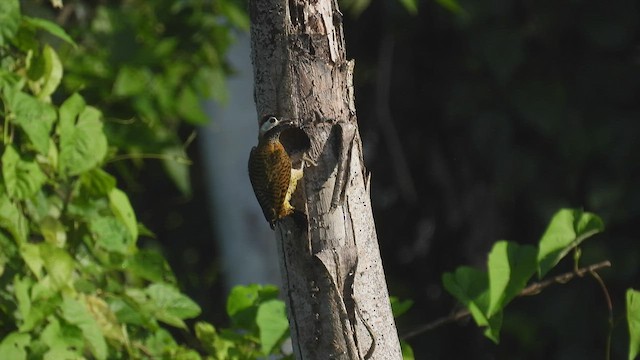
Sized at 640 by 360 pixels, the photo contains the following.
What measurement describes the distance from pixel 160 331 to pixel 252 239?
1.60 metres

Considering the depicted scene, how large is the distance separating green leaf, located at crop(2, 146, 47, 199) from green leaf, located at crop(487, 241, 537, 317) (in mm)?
985

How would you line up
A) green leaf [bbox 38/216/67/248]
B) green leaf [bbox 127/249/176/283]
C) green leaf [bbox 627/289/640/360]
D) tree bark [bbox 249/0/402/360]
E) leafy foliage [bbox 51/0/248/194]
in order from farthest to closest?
1. leafy foliage [bbox 51/0/248/194]
2. green leaf [bbox 127/249/176/283]
3. green leaf [bbox 38/216/67/248]
4. green leaf [bbox 627/289/640/360]
5. tree bark [bbox 249/0/402/360]

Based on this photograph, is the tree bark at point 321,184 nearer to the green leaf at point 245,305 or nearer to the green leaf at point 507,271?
the green leaf at point 507,271

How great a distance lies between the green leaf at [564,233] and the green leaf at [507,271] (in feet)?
0.08

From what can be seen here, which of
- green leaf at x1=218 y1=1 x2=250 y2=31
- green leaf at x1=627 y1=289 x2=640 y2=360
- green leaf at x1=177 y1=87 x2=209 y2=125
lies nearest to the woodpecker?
A: green leaf at x1=627 y1=289 x2=640 y2=360

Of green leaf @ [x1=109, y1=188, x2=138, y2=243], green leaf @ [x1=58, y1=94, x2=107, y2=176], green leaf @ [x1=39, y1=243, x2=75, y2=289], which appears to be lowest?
green leaf @ [x1=39, y1=243, x2=75, y2=289]

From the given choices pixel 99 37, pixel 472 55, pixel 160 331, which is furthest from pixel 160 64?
pixel 160 331

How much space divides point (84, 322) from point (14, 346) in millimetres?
153

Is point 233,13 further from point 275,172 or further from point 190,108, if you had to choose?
point 275,172

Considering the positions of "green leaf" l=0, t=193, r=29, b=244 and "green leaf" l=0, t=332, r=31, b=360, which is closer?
"green leaf" l=0, t=332, r=31, b=360

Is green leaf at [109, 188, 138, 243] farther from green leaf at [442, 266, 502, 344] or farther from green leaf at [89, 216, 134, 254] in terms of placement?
green leaf at [442, 266, 502, 344]

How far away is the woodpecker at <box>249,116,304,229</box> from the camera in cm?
175

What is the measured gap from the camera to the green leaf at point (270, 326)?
7.17 feet

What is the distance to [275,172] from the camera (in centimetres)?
178
